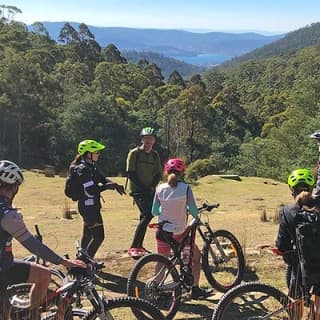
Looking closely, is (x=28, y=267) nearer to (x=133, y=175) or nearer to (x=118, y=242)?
(x=133, y=175)

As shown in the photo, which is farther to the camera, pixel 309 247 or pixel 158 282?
pixel 158 282

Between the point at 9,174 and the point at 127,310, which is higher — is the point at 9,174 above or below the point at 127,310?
above

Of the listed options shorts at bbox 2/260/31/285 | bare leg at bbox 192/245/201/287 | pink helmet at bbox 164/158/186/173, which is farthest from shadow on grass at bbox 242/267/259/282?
shorts at bbox 2/260/31/285

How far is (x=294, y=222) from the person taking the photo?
14.6 feet

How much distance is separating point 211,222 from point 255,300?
6.96m

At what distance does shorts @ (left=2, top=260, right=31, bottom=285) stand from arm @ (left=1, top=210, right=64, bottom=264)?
11.4 inches

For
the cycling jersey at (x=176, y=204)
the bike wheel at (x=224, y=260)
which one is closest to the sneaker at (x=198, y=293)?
the bike wheel at (x=224, y=260)

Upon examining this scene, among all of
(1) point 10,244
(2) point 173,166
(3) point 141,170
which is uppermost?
(2) point 173,166

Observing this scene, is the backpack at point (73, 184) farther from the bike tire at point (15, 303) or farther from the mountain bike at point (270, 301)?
the mountain bike at point (270, 301)

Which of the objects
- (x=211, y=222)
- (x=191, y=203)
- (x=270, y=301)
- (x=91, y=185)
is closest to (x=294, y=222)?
(x=270, y=301)

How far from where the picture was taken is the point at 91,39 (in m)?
101

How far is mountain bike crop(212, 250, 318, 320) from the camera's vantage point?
13.8 feet

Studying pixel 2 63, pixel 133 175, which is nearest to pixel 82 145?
pixel 133 175

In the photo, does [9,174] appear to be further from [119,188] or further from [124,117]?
[124,117]
